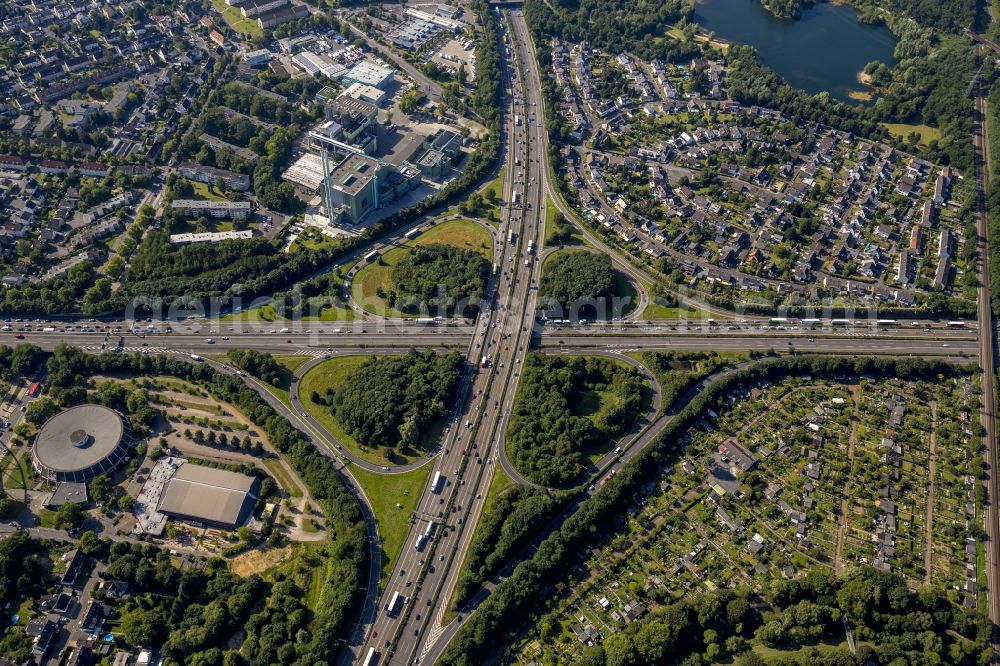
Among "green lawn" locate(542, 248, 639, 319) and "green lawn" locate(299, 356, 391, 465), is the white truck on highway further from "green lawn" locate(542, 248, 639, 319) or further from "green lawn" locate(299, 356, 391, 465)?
"green lawn" locate(542, 248, 639, 319)

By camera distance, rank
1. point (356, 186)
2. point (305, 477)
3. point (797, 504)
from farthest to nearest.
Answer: point (356, 186), point (305, 477), point (797, 504)

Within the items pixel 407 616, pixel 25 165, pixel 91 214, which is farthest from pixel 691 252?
pixel 25 165

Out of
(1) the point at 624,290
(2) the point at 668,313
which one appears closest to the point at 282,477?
(1) the point at 624,290

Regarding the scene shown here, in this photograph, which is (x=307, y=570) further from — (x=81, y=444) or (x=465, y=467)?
(x=81, y=444)

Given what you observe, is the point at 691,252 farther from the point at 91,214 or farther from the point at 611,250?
the point at 91,214

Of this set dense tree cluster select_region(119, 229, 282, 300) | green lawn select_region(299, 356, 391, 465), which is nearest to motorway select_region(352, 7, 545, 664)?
green lawn select_region(299, 356, 391, 465)

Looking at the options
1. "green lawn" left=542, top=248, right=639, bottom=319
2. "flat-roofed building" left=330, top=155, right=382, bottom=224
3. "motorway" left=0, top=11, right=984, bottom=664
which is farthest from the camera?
"flat-roofed building" left=330, top=155, right=382, bottom=224
